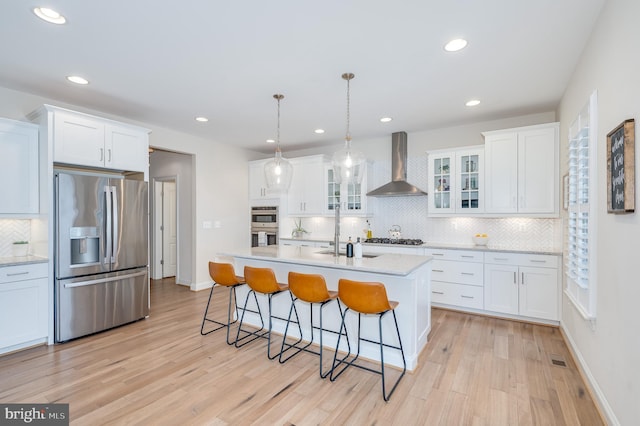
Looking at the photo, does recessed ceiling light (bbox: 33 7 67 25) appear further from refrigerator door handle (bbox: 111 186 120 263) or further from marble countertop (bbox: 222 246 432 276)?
marble countertop (bbox: 222 246 432 276)

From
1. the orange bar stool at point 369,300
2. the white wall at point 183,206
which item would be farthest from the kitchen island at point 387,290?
the white wall at point 183,206

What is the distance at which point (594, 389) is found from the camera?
7.64 ft

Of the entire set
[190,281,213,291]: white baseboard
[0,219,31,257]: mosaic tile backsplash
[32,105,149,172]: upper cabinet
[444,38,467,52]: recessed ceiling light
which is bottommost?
[190,281,213,291]: white baseboard

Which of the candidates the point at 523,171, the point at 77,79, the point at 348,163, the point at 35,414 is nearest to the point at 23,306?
the point at 35,414

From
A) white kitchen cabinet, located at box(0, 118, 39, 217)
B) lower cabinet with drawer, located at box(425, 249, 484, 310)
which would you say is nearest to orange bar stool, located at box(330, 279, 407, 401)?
lower cabinet with drawer, located at box(425, 249, 484, 310)

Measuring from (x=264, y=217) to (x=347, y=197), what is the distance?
1886 mm

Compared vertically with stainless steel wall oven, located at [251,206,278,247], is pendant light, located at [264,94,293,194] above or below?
above

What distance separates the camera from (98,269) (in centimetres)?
364

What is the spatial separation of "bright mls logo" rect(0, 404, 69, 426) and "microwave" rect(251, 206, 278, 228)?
172 inches

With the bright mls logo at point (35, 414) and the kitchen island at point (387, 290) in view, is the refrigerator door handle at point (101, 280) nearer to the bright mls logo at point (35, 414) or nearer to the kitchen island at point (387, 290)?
the bright mls logo at point (35, 414)

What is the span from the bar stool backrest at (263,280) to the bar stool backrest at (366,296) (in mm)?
838

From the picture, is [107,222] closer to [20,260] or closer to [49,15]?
[20,260]

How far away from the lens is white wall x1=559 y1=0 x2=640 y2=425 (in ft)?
5.52

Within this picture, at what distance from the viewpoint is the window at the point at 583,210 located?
2357mm
